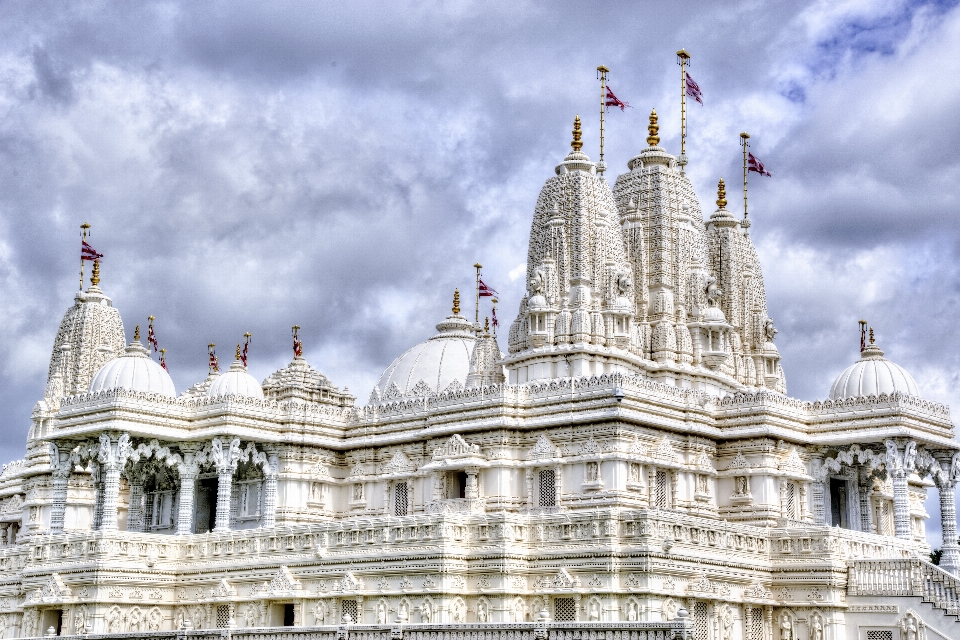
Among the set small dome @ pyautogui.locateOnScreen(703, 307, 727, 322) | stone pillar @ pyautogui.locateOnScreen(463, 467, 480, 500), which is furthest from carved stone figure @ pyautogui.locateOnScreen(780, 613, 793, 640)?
small dome @ pyautogui.locateOnScreen(703, 307, 727, 322)

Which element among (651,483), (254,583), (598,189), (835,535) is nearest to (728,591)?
(835,535)

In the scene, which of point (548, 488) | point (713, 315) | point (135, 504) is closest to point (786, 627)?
point (548, 488)

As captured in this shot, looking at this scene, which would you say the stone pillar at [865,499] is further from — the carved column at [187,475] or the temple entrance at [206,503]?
the temple entrance at [206,503]

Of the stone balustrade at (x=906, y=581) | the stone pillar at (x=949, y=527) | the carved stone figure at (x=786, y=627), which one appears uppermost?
the stone pillar at (x=949, y=527)

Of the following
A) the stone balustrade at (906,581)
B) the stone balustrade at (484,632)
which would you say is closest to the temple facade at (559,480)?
the stone balustrade at (906,581)

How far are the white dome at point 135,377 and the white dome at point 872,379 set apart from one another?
70.5 feet

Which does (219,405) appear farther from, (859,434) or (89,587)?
(859,434)

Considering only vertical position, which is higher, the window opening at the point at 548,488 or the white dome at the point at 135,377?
the white dome at the point at 135,377

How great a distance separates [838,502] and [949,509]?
420 centimetres

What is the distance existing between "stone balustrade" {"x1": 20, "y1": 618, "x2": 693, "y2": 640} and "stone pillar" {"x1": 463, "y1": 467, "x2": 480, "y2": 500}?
1323cm

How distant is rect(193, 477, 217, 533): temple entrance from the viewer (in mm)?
50406

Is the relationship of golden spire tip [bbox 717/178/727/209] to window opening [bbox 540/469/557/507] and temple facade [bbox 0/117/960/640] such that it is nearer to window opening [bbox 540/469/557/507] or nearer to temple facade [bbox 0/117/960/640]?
temple facade [bbox 0/117/960/640]

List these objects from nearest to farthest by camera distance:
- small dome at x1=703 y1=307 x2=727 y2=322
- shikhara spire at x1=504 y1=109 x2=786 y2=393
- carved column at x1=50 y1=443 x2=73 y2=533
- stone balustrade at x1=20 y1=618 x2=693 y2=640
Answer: stone balustrade at x1=20 y1=618 x2=693 y2=640
carved column at x1=50 y1=443 x2=73 y2=533
shikhara spire at x1=504 y1=109 x2=786 y2=393
small dome at x1=703 y1=307 x2=727 y2=322

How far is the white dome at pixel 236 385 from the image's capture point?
1895 inches
